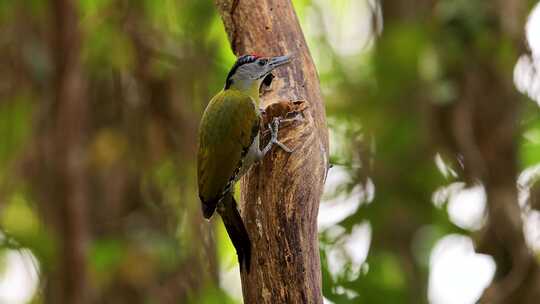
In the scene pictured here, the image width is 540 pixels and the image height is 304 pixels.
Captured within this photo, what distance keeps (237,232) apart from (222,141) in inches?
23.2

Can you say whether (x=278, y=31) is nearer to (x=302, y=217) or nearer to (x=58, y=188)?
(x=302, y=217)

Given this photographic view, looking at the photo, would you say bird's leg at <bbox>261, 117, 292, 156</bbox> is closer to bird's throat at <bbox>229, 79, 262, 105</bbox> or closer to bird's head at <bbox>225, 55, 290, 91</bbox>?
bird's head at <bbox>225, 55, 290, 91</bbox>

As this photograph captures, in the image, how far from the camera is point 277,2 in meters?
3.69

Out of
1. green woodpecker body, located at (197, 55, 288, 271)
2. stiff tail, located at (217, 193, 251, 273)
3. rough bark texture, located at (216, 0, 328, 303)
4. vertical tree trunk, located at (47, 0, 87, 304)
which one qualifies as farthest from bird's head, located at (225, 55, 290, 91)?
vertical tree trunk, located at (47, 0, 87, 304)

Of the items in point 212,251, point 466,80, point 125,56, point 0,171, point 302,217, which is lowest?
point 302,217

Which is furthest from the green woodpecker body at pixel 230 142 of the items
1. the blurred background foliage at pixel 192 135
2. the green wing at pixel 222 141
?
the blurred background foliage at pixel 192 135

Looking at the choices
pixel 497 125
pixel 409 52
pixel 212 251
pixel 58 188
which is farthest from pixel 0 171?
pixel 497 125

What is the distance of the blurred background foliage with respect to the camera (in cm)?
548

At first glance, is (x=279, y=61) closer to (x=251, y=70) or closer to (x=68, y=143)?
(x=251, y=70)

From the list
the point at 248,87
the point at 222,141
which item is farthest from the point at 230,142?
the point at 248,87

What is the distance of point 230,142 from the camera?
3.76m

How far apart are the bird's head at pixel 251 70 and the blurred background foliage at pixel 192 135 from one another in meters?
1.18

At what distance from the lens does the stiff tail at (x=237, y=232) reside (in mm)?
3238

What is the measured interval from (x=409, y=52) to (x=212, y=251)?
64.3 inches
